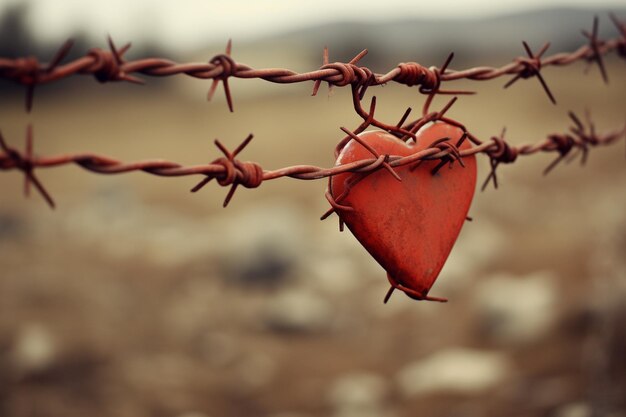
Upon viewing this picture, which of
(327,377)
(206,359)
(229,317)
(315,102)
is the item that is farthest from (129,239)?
(315,102)

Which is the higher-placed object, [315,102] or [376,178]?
[376,178]

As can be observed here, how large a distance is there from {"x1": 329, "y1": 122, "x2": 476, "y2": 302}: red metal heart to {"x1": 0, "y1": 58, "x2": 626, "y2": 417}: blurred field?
2.33m

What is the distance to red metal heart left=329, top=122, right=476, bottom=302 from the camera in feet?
4.52

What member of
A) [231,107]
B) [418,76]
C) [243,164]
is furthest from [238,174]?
[418,76]

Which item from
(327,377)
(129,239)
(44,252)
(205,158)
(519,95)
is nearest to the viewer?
(327,377)

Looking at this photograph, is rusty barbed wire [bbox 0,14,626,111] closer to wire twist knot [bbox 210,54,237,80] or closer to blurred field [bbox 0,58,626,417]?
wire twist knot [bbox 210,54,237,80]

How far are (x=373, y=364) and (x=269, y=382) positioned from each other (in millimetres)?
928

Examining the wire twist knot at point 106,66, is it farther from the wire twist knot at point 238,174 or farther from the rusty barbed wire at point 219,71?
the wire twist knot at point 238,174

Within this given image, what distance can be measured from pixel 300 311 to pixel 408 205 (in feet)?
19.0

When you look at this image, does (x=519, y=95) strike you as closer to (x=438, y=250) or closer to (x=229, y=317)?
(x=229, y=317)

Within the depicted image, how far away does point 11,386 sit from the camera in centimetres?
549

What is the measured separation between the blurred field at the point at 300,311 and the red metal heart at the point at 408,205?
2.33 meters

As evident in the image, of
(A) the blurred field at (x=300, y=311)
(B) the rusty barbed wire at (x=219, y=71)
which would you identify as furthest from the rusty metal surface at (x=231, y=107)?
(A) the blurred field at (x=300, y=311)

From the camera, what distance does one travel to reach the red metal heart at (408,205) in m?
1.38
